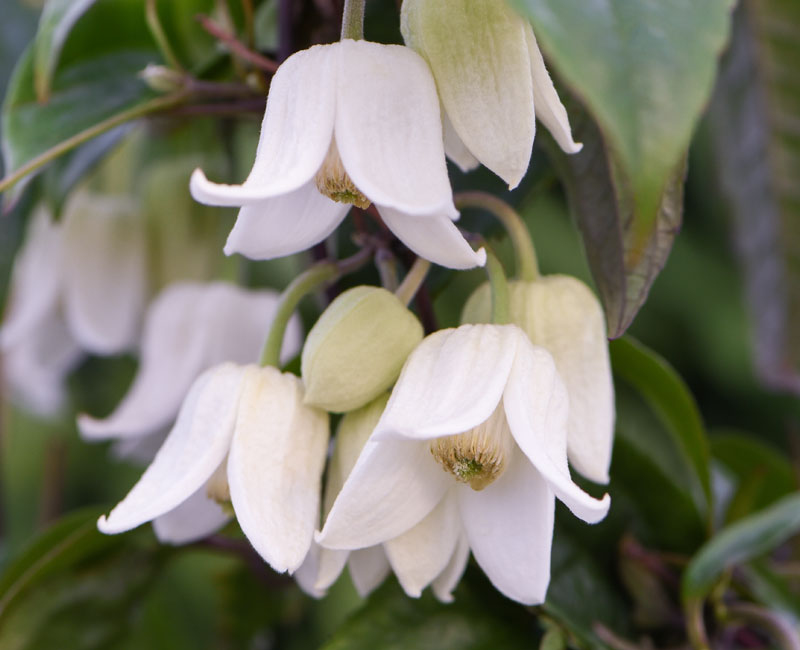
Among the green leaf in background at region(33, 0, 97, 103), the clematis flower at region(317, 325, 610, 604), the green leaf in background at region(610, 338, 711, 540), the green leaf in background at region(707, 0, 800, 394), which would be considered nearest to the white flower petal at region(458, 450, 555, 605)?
the clematis flower at region(317, 325, 610, 604)

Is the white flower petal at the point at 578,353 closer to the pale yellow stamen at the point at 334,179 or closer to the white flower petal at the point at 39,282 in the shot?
the pale yellow stamen at the point at 334,179

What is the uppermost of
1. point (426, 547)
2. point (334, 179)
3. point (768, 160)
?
point (334, 179)

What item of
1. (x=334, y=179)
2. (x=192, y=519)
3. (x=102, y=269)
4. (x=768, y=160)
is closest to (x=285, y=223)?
(x=334, y=179)

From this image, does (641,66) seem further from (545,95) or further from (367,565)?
(367,565)

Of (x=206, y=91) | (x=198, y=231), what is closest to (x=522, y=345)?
(x=206, y=91)

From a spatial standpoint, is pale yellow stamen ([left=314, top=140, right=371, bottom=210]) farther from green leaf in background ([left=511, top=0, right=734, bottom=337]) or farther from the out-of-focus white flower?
the out-of-focus white flower

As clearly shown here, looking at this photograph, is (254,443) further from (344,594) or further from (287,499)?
(344,594)
